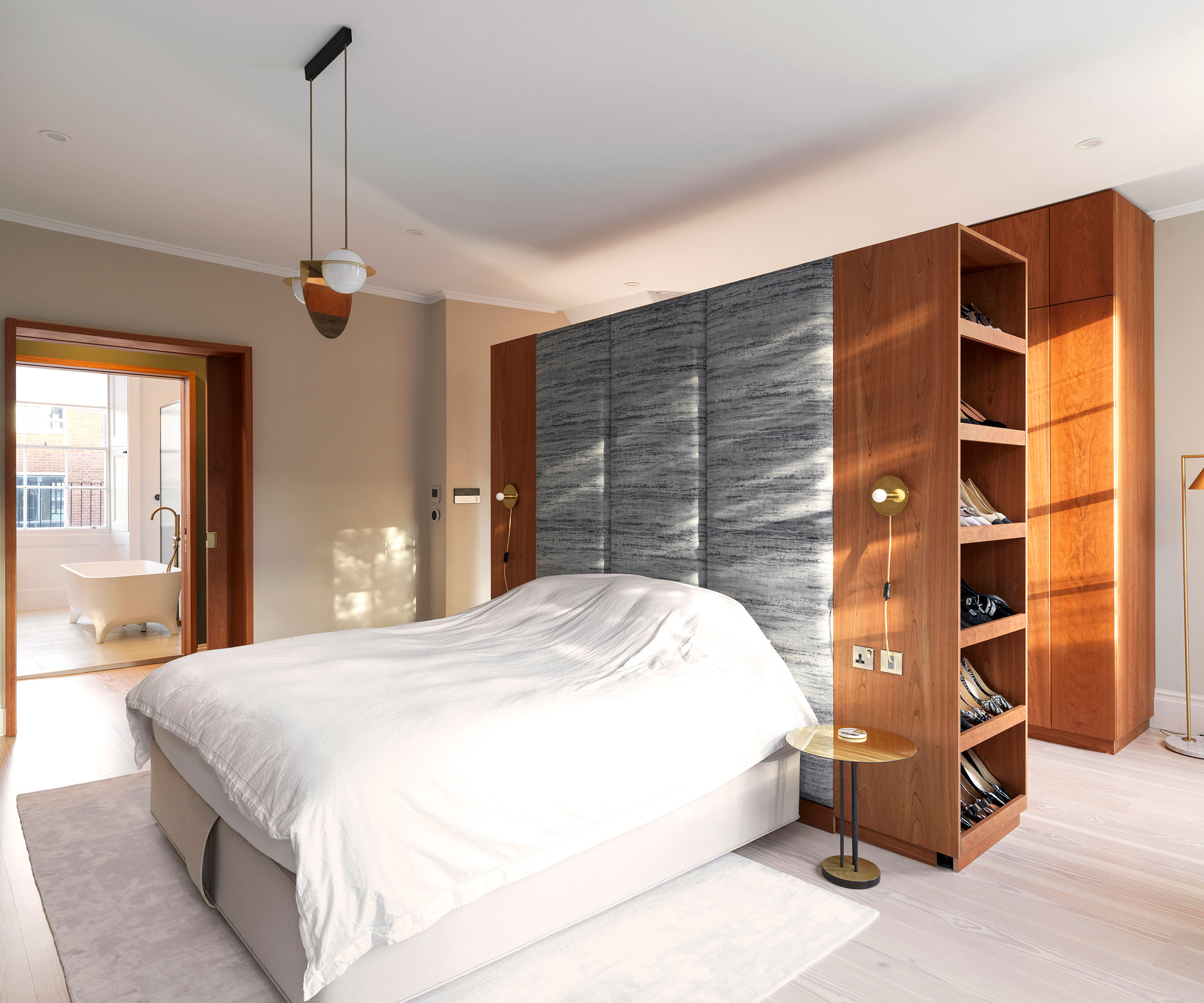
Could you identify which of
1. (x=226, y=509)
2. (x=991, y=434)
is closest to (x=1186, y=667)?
(x=991, y=434)

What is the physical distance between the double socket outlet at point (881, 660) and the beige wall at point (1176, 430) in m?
2.36

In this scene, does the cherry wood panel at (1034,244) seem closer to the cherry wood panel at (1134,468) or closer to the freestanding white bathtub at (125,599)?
the cherry wood panel at (1134,468)

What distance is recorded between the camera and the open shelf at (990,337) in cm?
261

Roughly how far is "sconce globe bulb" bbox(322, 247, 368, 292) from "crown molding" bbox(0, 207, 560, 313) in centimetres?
277

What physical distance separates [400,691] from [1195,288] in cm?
441

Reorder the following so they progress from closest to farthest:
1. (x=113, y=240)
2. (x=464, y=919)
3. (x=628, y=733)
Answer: (x=464, y=919)
(x=628, y=733)
(x=113, y=240)

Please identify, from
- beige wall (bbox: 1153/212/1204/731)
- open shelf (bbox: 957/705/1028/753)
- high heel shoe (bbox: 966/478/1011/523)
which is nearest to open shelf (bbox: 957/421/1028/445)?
high heel shoe (bbox: 966/478/1011/523)

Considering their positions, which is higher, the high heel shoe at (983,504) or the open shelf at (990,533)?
the high heel shoe at (983,504)

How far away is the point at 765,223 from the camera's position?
410 centimetres

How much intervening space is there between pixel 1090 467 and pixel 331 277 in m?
3.67

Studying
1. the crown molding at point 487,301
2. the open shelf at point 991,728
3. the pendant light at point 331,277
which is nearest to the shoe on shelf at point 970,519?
the open shelf at point 991,728

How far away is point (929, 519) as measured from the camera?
8.54 ft

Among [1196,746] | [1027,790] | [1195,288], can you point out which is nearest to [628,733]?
[1027,790]

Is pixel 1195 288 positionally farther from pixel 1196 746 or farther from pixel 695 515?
pixel 695 515
